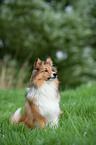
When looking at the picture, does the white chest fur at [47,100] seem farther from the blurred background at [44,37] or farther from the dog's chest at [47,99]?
the blurred background at [44,37]

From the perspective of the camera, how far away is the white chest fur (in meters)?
2.73

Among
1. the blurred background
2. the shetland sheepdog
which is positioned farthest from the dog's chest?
the blurred background

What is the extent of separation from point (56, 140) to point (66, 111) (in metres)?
0.90

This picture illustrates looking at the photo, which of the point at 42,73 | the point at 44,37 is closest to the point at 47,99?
the point at 42,73

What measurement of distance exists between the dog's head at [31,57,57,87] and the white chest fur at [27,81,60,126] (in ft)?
0.30

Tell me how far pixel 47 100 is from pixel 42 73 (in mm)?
413

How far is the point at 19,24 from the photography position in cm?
1123

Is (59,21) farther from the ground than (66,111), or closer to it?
farther from the ground

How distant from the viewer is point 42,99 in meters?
2.78

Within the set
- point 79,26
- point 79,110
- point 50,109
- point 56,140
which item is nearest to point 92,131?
point 56,140

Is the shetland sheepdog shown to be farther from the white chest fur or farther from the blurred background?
the blurred background

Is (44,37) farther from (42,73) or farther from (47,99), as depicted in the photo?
(47,99)

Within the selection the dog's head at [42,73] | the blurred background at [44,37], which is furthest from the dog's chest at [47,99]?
the blurred background at [44,37]

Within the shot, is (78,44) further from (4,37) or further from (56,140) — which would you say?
(56,140)
